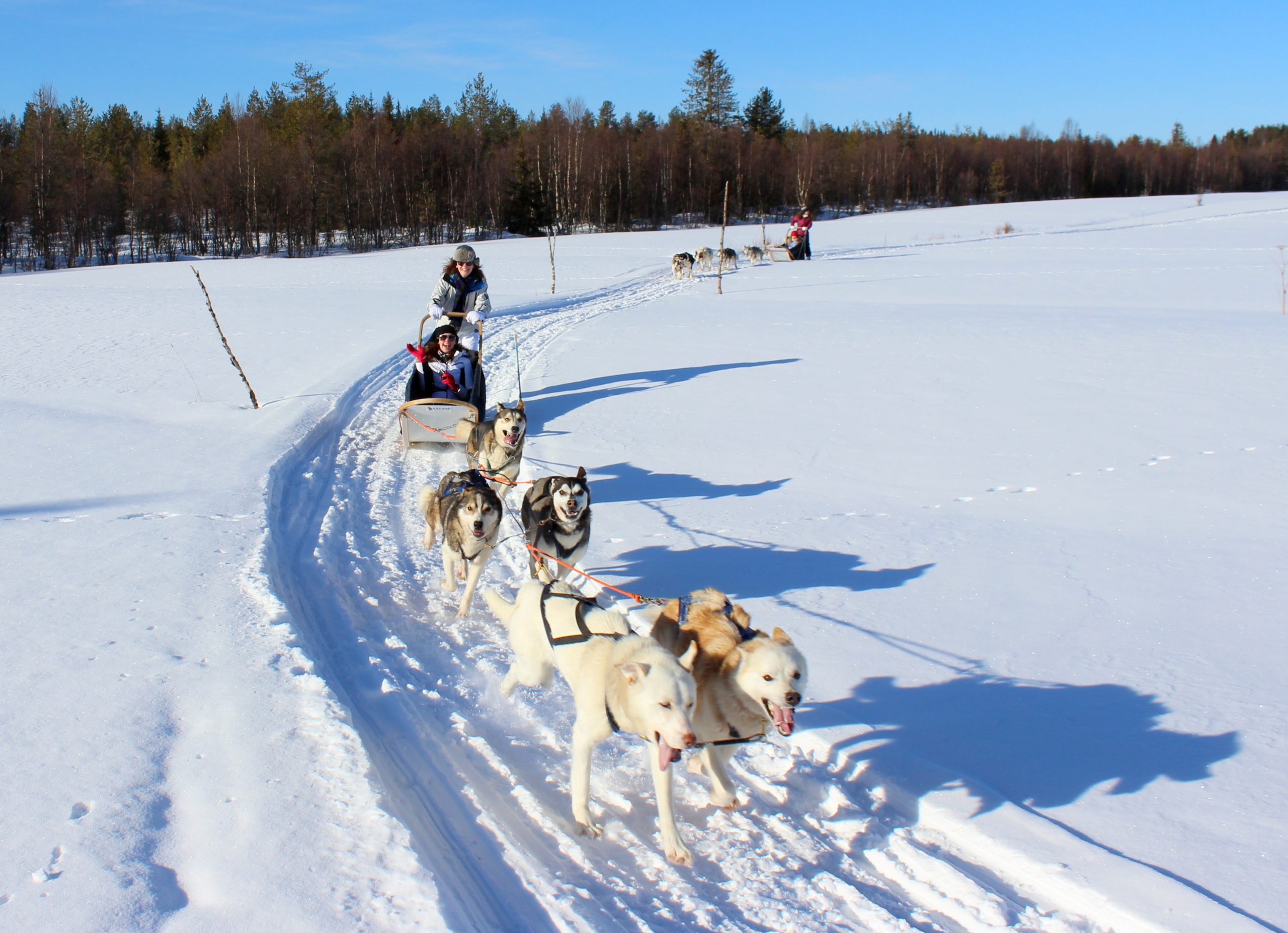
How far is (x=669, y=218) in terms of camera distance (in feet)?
156

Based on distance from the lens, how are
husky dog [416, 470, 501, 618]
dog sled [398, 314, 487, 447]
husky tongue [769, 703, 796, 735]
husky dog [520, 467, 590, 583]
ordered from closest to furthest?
husky tongue [769, 703, 796, 735] → husky dog [416, 470, 501, 618] → husky dog [520, 467, 590, 583] → dog sled [398, 314, 487, 447]

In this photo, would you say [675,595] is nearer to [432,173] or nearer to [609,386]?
[609,386]

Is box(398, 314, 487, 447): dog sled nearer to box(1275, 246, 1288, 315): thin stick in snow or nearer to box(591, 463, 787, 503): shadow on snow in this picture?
box(591, 463, 787, 503): shadow on snow

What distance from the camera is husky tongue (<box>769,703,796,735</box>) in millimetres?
2463

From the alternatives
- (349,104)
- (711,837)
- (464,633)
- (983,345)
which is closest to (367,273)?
(983,345)

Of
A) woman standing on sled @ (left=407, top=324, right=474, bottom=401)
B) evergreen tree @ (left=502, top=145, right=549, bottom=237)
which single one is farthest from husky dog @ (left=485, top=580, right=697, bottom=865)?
evergreen tree @ (left=502, top=145, right=549, bottom=237)

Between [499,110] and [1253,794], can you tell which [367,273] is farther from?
[499,110]

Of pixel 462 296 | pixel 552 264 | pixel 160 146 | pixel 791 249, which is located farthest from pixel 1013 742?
pixel 160 146

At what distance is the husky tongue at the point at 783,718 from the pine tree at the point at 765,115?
58776 millimetres

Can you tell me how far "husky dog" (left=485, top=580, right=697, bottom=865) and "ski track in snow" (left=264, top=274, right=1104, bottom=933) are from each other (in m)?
0.13

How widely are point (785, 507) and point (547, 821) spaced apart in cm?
334

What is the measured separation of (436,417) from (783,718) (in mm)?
4651

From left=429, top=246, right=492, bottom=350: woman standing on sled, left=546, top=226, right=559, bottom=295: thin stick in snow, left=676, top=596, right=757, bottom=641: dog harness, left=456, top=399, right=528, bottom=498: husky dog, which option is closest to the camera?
left=676, top=596, right=757, bottom=641: dog harness

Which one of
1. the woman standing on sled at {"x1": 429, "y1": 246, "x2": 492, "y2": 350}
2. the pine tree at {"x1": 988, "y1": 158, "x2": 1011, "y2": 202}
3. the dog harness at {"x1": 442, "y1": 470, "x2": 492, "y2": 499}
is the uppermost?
the pine tree at {"x1": 988, "y1": 158, "x2": 1011, "y2": 202}
